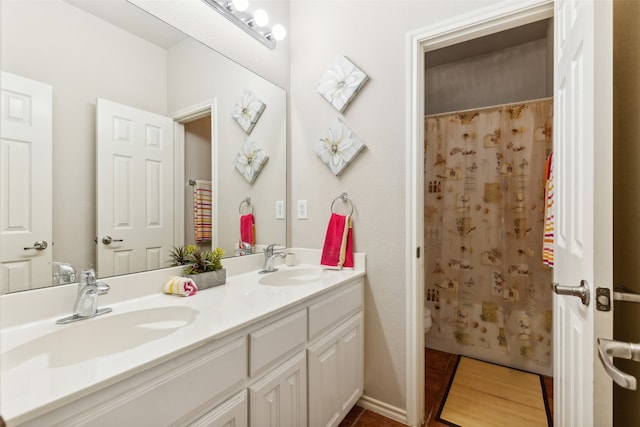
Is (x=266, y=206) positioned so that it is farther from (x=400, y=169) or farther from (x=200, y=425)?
(x=200, y=425)

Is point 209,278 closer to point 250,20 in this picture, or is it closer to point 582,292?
point 582,292

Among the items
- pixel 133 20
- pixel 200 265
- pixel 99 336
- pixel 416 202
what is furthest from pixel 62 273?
pixel 416 202

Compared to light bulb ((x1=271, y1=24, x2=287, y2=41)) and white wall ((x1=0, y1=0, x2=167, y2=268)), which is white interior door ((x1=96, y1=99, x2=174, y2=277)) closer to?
white wall ((x1=0, y1=0, x2=167, y2=268))

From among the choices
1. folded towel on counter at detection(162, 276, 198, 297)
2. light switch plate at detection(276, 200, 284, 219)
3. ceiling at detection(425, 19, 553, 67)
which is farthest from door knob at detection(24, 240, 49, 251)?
ceiling at detection(425, 19, 553, 67)

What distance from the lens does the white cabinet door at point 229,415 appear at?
81 cm

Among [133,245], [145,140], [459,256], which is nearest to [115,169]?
[145,140]

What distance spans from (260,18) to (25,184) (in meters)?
1.36

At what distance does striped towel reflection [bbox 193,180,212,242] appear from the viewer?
4.67ft

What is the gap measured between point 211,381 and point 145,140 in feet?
3.15

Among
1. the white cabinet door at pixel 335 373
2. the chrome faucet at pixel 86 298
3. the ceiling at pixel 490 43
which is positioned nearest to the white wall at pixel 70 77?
A: the chrome faucet at pixel 86 298

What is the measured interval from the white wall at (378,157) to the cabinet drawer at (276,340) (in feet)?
2.05

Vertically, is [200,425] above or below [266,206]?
below

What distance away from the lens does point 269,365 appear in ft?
→ 3.35

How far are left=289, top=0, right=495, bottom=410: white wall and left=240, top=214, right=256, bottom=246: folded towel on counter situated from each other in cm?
38
